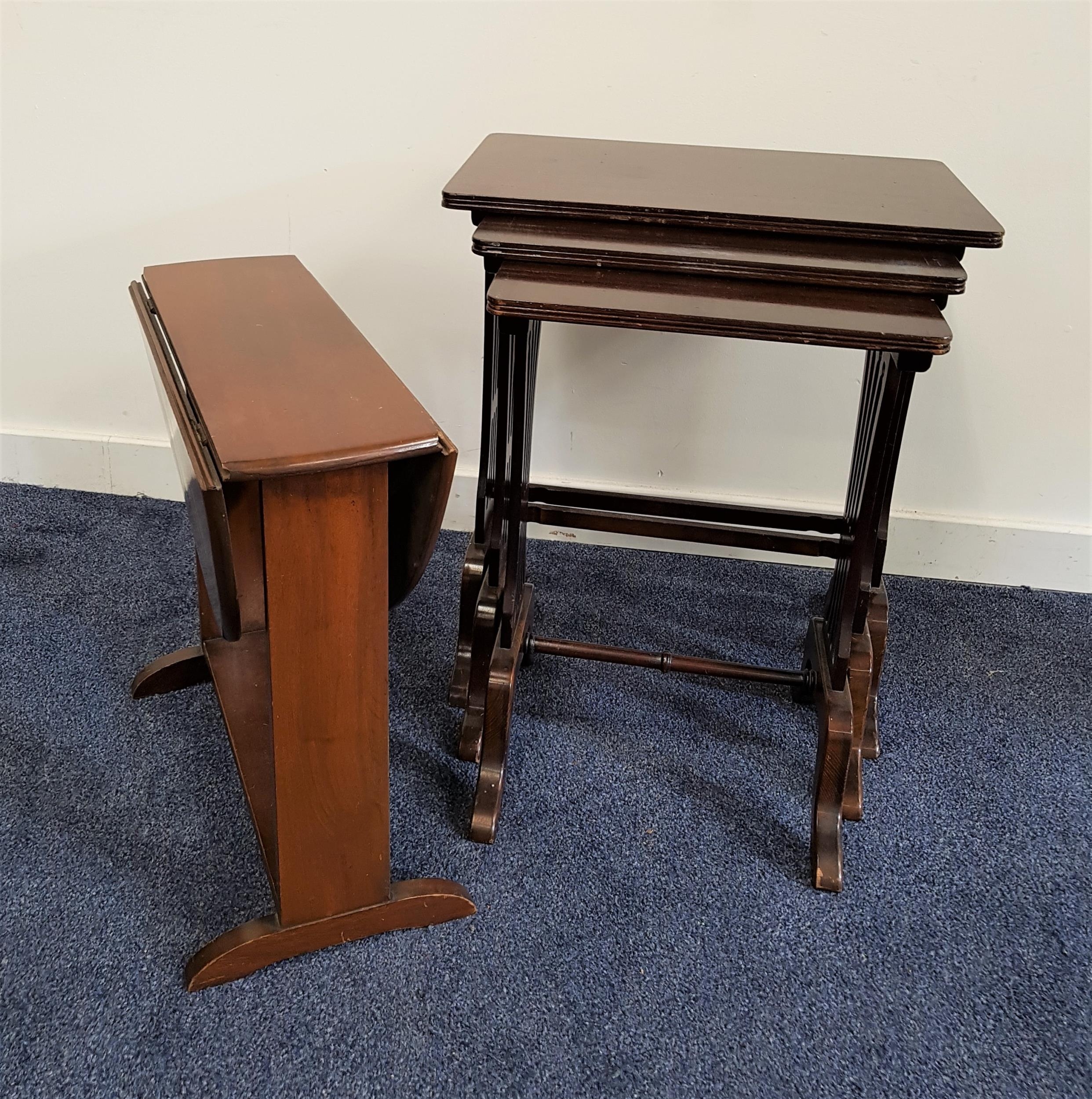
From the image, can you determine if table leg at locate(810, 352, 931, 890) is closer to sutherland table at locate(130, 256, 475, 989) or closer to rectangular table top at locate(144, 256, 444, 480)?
sutherland table at locate(130, 256, 475, 989)

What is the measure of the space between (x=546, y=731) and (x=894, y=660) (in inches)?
29.8

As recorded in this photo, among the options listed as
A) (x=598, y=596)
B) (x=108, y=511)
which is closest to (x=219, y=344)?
(x=598, y=596)

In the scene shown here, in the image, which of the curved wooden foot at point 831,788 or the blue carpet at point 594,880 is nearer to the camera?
the blue carpet at point 594,880

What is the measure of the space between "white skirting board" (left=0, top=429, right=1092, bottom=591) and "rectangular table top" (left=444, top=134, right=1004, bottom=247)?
875mm

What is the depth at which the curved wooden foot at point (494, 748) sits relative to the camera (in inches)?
63.7

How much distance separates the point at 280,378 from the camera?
1.22 meters

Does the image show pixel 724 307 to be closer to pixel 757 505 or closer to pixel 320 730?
pixel 320 730

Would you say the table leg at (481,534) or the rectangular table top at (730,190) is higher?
the rectangular table top at (730,190)

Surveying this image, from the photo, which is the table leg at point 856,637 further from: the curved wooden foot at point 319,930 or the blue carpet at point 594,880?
the curved wooden foot at point 319,930

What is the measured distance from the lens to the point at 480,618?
1723mm

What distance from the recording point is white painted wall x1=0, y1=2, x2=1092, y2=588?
1978 millimetres

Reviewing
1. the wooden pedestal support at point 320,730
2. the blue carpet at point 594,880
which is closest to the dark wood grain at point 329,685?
the wooden pedestal support at point 320,730

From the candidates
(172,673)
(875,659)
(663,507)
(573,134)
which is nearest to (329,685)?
(172,673)

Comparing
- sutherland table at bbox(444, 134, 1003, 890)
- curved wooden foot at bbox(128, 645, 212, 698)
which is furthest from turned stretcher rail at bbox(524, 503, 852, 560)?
curved wooden foot at bbox(128, 645, 212, 698)
